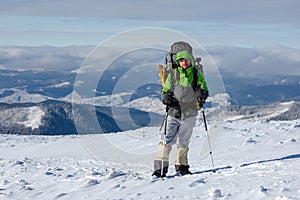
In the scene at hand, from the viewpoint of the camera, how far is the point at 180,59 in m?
11.3

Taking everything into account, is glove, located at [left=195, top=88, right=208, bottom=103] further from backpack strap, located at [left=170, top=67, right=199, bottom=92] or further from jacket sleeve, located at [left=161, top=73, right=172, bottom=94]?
jacket sleeve, located at [left=161, top=73, right=172, bottom=94]

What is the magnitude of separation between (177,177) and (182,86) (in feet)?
6.88

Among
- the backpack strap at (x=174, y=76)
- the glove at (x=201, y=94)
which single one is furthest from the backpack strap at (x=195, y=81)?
the backpack strap at (x=174, y=76)

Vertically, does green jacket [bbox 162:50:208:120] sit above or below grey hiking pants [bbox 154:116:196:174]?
above

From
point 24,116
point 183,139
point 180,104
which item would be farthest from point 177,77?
point 24,116

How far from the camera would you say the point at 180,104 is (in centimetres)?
1159

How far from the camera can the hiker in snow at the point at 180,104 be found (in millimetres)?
11383

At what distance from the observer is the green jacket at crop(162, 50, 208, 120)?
37.3 feet

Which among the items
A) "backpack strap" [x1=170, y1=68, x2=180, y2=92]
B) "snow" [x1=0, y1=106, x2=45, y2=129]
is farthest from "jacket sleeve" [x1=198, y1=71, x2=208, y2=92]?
"snow" [x1=0, y1=106, x2=45, y2=129]

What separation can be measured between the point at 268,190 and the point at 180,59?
3.84 meters

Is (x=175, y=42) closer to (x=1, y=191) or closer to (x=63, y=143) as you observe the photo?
(x=1, y=191)

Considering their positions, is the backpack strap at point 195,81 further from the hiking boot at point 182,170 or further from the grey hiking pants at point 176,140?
the hiking boot at point 182,170

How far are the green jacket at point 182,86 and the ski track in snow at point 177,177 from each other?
165 cm

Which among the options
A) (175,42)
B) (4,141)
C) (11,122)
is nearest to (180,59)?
(175,42)
